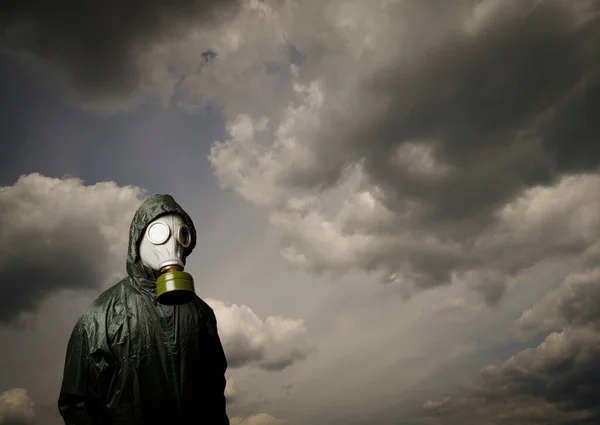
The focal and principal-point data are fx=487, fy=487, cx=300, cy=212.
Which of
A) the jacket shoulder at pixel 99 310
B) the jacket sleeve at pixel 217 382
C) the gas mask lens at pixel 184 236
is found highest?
the gas mask lens at pixel 184 236

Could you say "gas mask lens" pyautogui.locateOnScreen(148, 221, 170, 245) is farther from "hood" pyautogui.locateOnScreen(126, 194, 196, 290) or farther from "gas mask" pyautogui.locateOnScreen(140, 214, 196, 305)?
"hood" pyautogui.locateOnScreen(126, 194, 196, 290)

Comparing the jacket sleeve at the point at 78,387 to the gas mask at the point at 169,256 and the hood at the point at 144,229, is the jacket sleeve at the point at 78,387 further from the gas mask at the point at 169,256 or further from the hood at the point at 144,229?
the gas mask at the point at 169,256

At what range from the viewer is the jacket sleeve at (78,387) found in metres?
5.11

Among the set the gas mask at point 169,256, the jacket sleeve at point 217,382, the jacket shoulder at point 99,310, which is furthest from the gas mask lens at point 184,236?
the jacket sleeve at point 217,382

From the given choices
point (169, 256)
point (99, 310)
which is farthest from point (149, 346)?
point (169, 256)

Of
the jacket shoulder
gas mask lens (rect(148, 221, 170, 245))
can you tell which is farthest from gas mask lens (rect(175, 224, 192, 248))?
the jacket shoulder

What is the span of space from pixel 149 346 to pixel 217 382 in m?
1.07

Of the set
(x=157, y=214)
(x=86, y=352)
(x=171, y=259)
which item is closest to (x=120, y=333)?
(x=86, y=352)

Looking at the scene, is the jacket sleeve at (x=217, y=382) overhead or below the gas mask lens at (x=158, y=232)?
below

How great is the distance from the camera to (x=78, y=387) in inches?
204

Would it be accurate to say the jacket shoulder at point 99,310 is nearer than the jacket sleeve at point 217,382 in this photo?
Yes

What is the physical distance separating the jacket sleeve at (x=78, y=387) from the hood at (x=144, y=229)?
0.88m

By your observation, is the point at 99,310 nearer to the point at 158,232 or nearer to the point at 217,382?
the point at 158,232

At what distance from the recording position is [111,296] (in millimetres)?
5738
